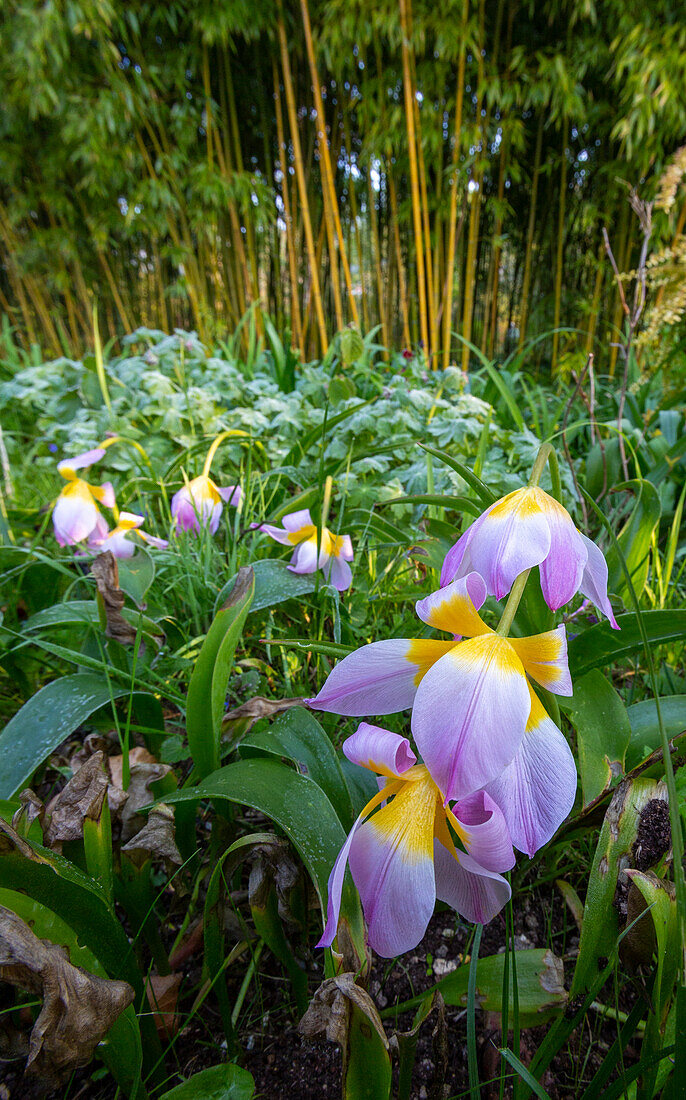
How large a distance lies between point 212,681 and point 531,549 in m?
0.27

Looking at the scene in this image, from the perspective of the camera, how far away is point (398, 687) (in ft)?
1.05

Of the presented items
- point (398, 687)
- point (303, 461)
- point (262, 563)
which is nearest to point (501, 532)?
point (398, 687)

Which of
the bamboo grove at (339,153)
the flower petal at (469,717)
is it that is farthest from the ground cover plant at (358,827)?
the bamboo grove at (339,153)

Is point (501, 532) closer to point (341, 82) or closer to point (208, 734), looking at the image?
point (208, 734)

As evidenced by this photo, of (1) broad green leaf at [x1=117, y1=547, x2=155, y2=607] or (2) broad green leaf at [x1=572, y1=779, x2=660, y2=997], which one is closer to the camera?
(2) broad green leaf at [x1=572, y1=779, x2=660, y2=997]

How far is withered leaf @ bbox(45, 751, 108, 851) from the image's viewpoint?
41 centimetres

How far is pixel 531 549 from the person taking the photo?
32cm

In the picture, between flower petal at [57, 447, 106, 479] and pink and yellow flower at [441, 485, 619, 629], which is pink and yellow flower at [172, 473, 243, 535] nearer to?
flower petal at [57, 447, 106, 479]

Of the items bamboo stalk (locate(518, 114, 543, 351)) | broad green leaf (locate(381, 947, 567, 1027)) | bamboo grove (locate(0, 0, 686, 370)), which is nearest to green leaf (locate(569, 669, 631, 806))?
broad green leaf (locate(381, 947, 567, 1027))

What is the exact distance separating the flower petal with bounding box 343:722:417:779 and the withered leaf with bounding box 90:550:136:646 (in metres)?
0.38

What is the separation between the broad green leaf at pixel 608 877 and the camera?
37 cm

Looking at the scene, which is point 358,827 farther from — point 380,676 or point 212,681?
point 212,681

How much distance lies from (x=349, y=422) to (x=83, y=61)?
3.15 meters

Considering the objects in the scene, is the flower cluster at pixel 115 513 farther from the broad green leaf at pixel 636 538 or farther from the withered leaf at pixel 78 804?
the broad green leaf at pixel 636 538
